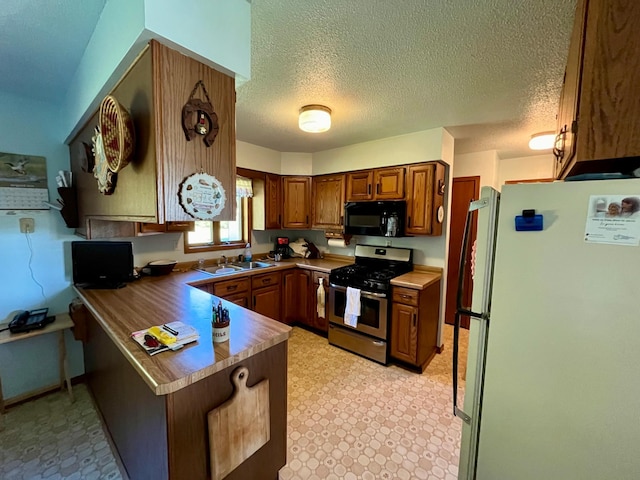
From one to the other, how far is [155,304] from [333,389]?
5.46 feet

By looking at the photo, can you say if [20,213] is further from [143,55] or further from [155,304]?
[143,55]

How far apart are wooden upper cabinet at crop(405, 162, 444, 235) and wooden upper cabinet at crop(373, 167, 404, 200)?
88 mm

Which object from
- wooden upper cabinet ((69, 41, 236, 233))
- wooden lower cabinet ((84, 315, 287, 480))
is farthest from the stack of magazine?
wooden upper cabinet ((69, 41, 236, 233))

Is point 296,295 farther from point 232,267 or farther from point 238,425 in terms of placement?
point 238,425

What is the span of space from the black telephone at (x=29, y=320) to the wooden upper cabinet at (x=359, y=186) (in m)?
3.09

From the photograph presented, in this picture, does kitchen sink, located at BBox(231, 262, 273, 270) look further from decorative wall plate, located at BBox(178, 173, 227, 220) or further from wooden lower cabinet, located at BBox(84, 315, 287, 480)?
decorative wall plate, located at BBox(178, 173, 227, 220)

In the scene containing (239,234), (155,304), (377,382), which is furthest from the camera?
(239,234)

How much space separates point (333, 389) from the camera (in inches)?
94.3

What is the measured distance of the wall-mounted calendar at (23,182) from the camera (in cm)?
203

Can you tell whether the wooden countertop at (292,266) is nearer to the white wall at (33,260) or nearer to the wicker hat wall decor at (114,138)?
the white wall at (33,260)

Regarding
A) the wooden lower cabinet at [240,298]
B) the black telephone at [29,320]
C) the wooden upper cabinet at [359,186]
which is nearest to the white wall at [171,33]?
the black telephone at [29,320]

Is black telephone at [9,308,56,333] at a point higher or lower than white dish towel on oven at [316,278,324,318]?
higher

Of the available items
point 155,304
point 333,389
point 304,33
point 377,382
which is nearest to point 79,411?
point 155,304

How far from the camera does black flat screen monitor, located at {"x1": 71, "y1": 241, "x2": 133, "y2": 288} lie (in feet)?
7.17
